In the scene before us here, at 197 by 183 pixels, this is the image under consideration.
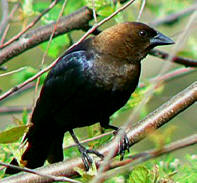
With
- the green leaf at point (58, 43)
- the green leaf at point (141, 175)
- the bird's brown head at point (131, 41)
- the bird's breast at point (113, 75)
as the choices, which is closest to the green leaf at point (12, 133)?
the green leaf at point (141, 175)

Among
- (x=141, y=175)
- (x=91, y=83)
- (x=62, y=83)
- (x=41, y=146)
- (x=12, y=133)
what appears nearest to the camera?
(x=12, y=133)

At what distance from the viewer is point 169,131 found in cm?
145

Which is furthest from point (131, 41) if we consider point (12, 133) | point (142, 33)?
point (12, 133)

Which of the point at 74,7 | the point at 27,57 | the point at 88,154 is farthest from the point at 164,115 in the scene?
the point at 27,57

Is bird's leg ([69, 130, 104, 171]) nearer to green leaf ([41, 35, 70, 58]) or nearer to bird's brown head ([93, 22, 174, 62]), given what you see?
bird's brown head ([93, 22, 174, 62])

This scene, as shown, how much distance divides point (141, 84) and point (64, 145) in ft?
3.25

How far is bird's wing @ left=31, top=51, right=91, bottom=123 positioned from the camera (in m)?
3.36

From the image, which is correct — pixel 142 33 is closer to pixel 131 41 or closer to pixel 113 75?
pixel 131 41

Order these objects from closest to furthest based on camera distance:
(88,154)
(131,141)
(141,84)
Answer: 1. (131,141)
2. (88,154)
3. (141,84)

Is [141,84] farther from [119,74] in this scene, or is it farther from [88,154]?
[88,154]

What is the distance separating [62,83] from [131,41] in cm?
52

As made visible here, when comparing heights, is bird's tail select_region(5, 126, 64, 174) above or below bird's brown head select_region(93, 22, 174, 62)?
below

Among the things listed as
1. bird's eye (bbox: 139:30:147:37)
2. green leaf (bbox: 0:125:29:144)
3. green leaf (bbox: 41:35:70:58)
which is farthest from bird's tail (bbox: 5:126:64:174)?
green leaf (bbox: 0:125:29:144)

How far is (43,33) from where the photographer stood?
3.62 meters
